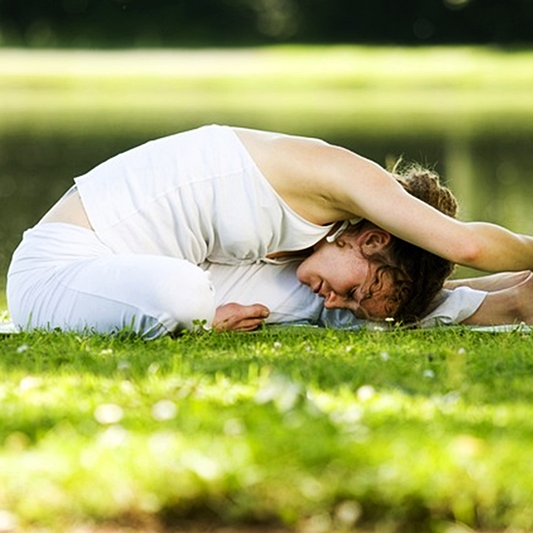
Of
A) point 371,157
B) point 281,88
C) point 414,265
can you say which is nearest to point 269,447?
point 414,265

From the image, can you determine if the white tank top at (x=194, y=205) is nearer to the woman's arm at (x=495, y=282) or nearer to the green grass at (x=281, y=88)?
the woman's arm at (x=495, y=282)

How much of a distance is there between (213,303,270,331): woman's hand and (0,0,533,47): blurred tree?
49373 millimetres

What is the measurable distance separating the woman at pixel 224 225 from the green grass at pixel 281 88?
695 inches

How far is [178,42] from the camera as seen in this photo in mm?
55562

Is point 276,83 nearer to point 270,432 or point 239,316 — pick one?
point 239,316

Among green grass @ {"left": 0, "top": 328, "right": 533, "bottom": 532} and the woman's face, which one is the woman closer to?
the woman's face

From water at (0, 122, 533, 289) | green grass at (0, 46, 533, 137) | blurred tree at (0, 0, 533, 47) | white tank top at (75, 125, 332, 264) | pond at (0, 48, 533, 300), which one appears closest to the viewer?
white tank top at (75, 125, 332, 264)

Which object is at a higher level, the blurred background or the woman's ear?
the woman's ear

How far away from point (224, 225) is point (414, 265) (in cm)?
82

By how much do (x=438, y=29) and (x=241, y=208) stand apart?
5247cm

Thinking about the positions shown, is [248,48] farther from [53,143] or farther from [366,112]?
[53,143]

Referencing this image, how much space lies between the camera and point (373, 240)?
568 cm

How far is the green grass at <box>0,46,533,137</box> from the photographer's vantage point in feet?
91.3

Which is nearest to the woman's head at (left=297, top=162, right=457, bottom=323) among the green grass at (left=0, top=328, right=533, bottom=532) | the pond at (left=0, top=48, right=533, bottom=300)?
the green grass at (left=0, top=328, right=533, bottom=532)
